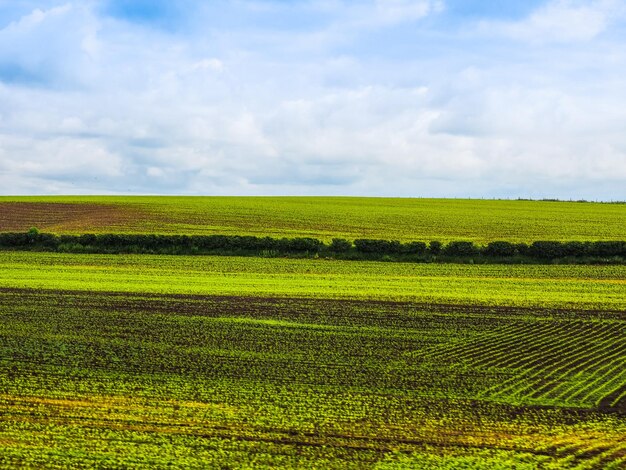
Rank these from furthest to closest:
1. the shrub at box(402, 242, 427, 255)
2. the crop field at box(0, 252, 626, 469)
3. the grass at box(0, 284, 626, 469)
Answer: the shrub at box(402, 242, 427, 255), the crop field at box(0, 252, 626, 469), the grass at box(0, 284, 626, 469)

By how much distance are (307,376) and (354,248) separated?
78.6ft

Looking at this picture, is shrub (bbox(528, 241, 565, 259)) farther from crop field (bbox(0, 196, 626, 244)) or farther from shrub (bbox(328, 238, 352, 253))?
shrub (bbox(328, 238, 352, 253))

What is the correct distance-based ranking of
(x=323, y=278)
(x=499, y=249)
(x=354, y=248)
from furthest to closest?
(x=354, y=248) → (x=499, y=249) → (x=323, y=278)

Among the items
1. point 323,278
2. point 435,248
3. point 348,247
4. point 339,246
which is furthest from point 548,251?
point 323,278

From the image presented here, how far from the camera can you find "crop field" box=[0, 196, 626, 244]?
44.5 metres

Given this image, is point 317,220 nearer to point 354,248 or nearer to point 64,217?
point 354,248

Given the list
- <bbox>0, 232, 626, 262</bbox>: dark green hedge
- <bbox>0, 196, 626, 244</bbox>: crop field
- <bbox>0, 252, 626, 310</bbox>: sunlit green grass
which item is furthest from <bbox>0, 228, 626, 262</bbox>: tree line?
<bbox>0, 196, 626, 244</bbox>: crop field

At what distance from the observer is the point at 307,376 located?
1443 cm

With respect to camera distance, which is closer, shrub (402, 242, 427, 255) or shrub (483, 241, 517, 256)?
shrub (483, 241, 517, 256)

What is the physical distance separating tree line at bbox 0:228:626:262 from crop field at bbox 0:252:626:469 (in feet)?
30.6

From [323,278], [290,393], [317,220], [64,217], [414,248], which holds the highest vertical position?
[317,220]

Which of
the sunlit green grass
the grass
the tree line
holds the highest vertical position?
the tree line

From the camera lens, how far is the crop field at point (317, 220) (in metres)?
44.5

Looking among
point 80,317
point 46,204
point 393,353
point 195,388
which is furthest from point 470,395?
point 46,204
